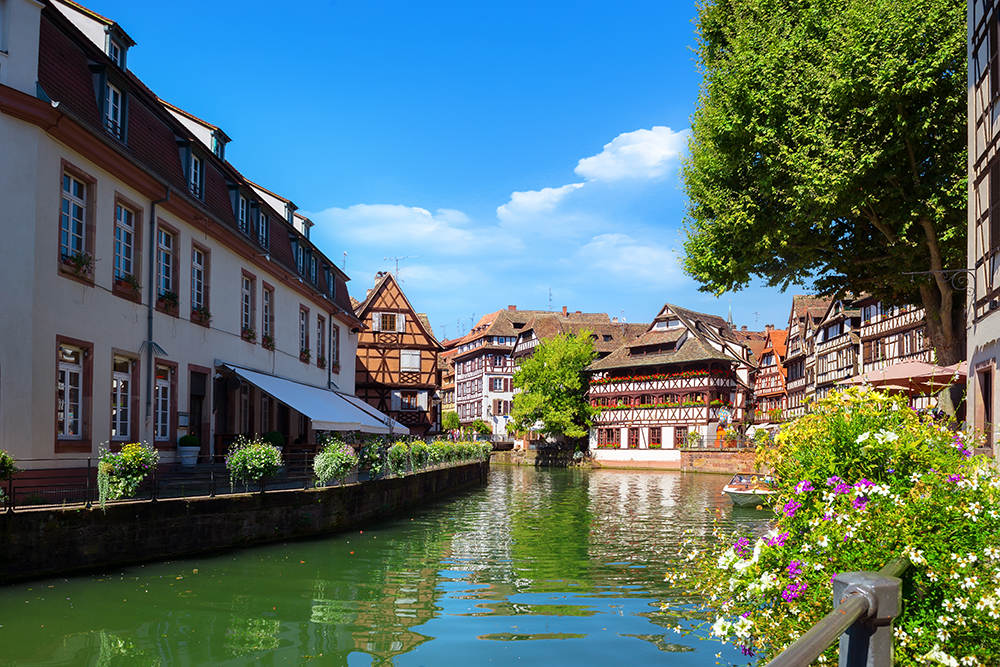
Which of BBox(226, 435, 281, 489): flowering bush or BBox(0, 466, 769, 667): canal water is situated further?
BBox(226, 435, 281, 489): flowering bush

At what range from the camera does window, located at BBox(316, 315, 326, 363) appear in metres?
32.3

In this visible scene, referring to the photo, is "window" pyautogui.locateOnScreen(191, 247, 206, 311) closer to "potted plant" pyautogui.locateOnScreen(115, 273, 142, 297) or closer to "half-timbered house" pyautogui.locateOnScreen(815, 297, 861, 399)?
"potted plant" pyautogui.locateOnScreen(115, 273, 142, 297)

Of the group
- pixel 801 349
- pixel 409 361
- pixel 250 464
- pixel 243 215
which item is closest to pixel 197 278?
pixel 243 215

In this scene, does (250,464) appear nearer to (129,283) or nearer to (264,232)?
(129,283)

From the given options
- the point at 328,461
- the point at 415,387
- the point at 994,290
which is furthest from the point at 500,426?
the point at 994,290

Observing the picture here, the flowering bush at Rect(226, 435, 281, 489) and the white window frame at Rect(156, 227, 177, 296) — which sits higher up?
the white window frame at Rect(156, 227, 177, 296)

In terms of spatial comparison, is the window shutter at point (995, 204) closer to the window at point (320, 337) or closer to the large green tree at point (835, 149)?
the large green tree at point (835, 149)

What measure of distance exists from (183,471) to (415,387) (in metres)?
28.3

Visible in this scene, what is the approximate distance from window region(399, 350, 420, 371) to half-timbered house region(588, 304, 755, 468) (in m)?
19.6

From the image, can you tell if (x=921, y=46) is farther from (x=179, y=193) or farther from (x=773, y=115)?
(x=179, y=193)

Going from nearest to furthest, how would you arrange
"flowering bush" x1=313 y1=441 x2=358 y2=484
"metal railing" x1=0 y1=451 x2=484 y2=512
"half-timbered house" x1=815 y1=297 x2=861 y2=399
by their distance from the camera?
"metal railing" x1=0 y1=451 x2=484 y2=512 → "flowering bush" x1=313 y1=441 x2=358 y2=484 → "half-timbered house" x1=815 y1=297 x2=861 y2=399

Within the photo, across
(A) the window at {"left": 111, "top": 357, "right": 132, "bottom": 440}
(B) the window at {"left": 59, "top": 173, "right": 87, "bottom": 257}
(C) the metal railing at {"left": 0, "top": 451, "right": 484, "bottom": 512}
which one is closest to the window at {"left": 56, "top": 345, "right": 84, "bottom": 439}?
(C) the metal railing at {"left": 0, "top": 451, "right": 484, "bottom": 512}

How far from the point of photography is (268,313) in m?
26.0

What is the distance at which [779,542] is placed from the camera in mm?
4980
